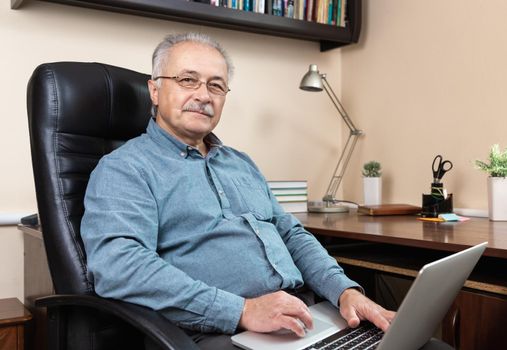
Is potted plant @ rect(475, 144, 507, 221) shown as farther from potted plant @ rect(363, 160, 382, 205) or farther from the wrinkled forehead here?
the wrinkled forehead

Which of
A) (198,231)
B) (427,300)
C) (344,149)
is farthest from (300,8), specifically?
(427,300)

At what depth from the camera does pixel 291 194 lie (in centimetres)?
221

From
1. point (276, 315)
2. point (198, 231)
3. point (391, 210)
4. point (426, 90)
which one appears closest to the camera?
point (276, 315)

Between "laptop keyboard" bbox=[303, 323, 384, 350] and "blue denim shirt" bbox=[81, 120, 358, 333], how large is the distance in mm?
134

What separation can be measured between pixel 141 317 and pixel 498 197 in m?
1.35

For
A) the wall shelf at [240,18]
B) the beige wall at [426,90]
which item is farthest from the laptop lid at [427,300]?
the wall shelf at [240,18]

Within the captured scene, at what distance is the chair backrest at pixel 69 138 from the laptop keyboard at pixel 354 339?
0.55 meters

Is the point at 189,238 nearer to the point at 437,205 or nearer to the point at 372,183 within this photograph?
the point at 437,205

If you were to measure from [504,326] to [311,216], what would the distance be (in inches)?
38.3

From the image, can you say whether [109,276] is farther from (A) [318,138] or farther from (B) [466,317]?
(A) [318,138]

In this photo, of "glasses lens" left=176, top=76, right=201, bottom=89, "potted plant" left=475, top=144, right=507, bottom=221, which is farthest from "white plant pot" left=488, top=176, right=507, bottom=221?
"glasses lens" left=176, top=76, right=201, bottom=89

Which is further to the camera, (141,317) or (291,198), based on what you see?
(291,198)

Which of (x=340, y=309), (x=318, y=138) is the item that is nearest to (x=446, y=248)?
(x=340, y=309)

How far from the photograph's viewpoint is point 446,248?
4.38ft
